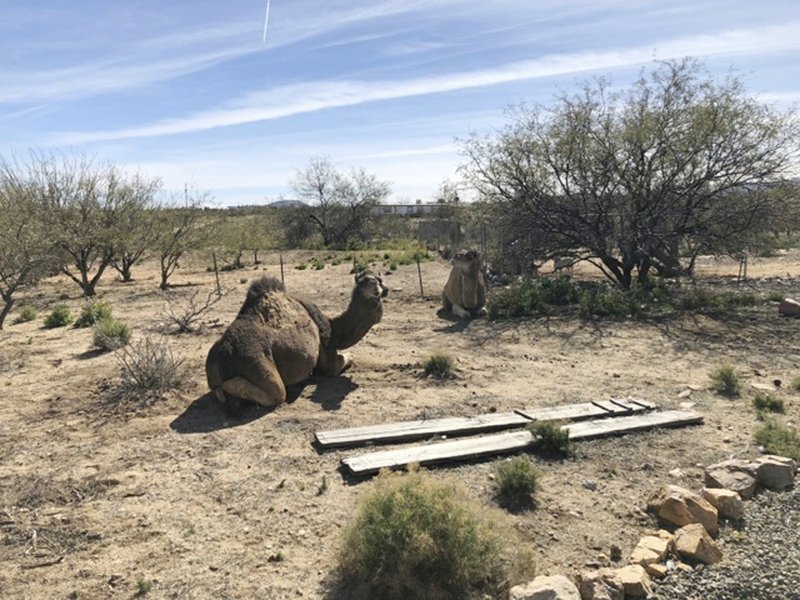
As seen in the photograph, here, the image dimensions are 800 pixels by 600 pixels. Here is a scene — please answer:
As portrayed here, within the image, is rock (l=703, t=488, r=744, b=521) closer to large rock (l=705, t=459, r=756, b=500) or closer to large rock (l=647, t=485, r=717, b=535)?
large rock (l=647, t=485, r=717, b=535)

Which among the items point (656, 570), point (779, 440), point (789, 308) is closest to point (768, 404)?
point (779, 440)

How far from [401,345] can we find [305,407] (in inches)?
150

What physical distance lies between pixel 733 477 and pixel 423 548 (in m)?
3.32

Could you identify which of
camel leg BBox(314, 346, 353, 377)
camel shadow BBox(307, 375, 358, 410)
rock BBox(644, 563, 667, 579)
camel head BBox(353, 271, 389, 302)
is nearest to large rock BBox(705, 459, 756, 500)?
rock BBox(644, 563, 667, 579)

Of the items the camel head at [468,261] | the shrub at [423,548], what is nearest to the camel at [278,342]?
the shrub at [423,548]

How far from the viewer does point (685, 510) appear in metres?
4.87

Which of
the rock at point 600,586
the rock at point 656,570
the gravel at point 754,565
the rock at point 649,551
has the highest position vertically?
the rock at point 600,586

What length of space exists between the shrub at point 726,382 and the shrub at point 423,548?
5574 mm

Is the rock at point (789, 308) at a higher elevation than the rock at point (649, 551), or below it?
higher

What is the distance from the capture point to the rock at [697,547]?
14.3 feet

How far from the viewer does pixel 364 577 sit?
3932 mm

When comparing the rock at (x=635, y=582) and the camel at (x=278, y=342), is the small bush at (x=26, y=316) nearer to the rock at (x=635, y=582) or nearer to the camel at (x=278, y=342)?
the camel at (x=278, y=342)

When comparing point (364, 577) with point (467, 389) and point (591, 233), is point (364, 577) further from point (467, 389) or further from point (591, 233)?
point (591, 233)

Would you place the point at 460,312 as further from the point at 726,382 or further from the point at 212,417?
the point at 212,417
